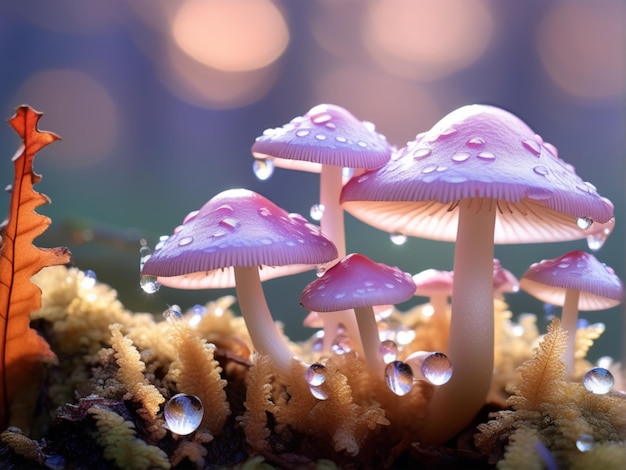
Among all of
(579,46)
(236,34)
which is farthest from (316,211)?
(579,46)

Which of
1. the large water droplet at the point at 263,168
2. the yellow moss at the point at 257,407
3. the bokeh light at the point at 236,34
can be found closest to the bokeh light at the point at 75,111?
the bokeh light at the point at 236,34

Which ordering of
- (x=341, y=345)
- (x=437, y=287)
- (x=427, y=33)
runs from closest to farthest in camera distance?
(x=341, y=345), (x=437, y=287), (x=427, y=33)

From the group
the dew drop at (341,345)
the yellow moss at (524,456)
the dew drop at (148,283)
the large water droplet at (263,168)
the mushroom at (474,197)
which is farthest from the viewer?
the large water droplet at (263,168)

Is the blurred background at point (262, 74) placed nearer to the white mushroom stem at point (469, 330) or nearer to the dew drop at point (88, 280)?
the dew drop at point (88, 280)

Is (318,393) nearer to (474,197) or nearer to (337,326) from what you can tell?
(337,326)

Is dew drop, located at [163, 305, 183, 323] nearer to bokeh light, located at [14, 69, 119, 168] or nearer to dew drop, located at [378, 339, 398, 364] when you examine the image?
dew drop, located at [378, 339, 398, 364]

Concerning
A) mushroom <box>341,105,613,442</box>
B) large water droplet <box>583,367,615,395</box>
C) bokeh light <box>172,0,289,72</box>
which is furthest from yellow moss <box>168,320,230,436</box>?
bokeh light <box>172,0,289,72</box>
